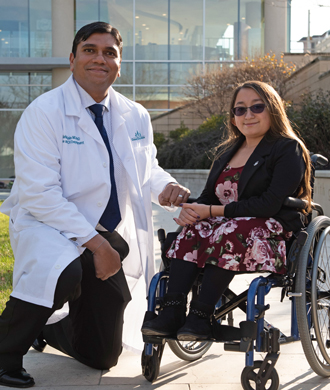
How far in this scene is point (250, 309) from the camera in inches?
97.3

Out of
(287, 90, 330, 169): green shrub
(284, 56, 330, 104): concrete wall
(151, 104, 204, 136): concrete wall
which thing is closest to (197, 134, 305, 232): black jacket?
(287, 90, 330, 169): green shrub

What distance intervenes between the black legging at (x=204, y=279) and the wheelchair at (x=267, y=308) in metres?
0.11

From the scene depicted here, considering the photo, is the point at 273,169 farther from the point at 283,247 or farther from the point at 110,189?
the point at 110,189

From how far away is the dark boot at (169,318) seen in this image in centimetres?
259

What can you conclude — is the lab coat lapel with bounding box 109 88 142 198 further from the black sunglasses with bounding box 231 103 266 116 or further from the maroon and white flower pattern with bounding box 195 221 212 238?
the black sunglasses with bounding box 231 103 266 116

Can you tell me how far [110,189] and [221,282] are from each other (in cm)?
84

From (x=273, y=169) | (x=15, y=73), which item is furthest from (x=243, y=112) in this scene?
(x=15, y=73)

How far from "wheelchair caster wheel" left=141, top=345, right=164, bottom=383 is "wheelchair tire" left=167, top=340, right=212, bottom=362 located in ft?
0.54

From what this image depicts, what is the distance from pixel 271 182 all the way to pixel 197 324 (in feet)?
2.73

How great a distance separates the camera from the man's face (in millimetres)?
3107

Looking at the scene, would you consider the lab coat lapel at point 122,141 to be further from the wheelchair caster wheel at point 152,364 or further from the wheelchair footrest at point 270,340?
the wheelchair footrest at point 270,340

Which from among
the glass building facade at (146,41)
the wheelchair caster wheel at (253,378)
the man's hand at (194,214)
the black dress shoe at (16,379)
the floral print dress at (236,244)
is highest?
the glass building facade at (146,41)

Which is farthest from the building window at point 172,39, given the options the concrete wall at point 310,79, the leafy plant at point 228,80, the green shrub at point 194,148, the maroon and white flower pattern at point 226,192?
the maroon and white flower pattern at point 226,192

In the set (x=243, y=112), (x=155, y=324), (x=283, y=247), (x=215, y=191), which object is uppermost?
(x=243, y=112)
